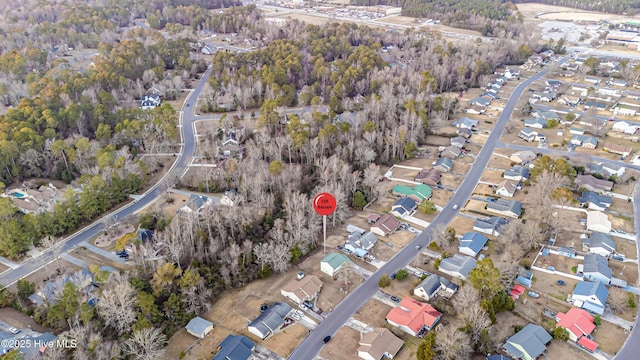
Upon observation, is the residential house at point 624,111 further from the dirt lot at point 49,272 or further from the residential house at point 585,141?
the dirt lot at point 49,272

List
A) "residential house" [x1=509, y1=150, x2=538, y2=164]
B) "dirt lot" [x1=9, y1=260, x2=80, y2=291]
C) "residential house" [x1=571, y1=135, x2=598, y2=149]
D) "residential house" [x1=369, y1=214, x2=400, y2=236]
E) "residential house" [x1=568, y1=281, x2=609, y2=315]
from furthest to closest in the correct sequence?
"residential house" [x1=571, y1=135, x2=598, y2=149] < "residential house" [x1=509, y1=150, x2=538, y2=164] < "residential house" [x1=369, y1=214, x2=400, y2=236] < "dirt lot" [x1=9, y1=260, x2=80, y2=291] < "residential house" [x1=568, y1=281, x2=609, y2=315]

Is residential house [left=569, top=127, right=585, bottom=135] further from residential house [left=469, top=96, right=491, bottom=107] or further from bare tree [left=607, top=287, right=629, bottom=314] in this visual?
bare tree [left=607, top=287, right=629, bottom=314]

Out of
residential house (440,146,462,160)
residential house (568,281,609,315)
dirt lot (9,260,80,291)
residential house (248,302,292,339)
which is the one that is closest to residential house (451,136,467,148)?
residential house (440,146,462,160)

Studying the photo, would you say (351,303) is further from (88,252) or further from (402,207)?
(88,252)

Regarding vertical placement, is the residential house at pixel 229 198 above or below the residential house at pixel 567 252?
above

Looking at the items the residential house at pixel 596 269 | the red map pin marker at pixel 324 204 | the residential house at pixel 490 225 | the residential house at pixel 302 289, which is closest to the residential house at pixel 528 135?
the residential house at pixel 490 225

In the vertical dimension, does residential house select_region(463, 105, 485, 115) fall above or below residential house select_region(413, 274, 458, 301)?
above
